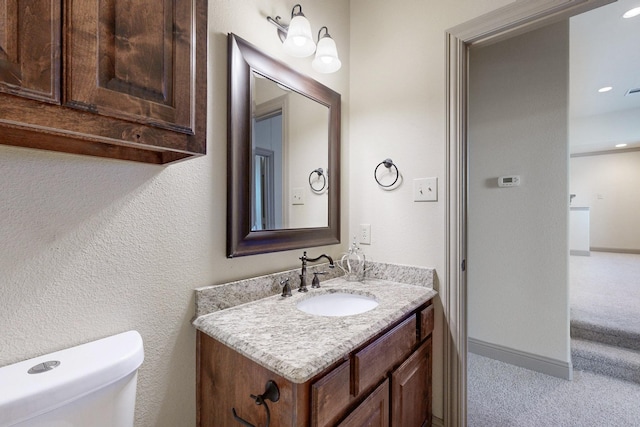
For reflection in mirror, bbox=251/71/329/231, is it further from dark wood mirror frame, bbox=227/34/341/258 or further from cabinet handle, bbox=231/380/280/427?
cabinet handle, bbox=231/380/280/427

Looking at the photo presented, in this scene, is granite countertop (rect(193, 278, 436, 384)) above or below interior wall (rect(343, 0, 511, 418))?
below

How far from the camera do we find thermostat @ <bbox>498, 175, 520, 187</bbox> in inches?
85.9

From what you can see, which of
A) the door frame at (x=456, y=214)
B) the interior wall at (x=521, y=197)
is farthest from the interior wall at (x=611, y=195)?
the door frame at (x=456, y=214)

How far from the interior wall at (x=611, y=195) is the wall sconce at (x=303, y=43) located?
7784 millimetres

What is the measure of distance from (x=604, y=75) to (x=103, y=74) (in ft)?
16.6

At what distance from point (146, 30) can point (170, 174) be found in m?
0.46

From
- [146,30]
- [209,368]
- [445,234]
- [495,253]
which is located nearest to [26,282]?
[209,368]

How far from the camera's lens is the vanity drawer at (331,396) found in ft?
2.47

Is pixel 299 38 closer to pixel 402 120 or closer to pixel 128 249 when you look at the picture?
pixel 402 120

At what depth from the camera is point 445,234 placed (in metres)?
1.42

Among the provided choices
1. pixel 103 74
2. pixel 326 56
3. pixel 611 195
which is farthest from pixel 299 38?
pixel 611 195

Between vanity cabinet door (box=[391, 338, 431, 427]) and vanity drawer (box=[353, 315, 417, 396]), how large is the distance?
0.19 feet

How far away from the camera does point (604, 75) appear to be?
3.53 metres

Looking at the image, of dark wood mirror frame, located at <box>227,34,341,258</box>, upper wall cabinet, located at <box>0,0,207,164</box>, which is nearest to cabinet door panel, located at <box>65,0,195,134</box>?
upper wall cabinet, located at <box>0,0,207,164</box>
